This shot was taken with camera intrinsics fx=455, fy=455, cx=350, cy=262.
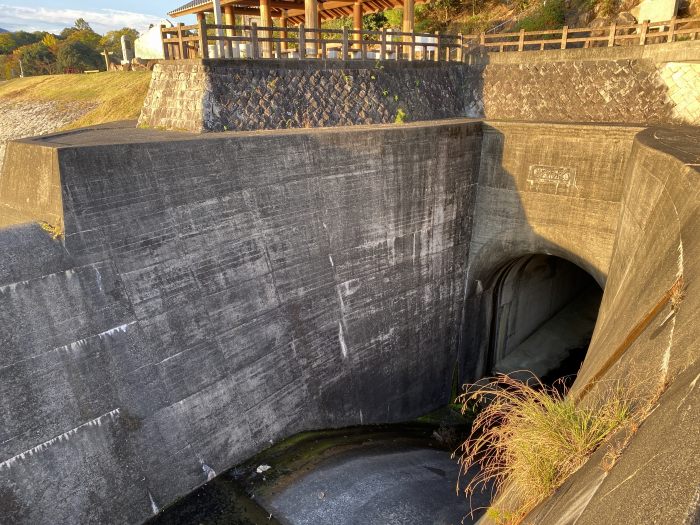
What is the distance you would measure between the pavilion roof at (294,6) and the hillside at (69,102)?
5977 millimetres

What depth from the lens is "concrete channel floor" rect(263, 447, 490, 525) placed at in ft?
24.5

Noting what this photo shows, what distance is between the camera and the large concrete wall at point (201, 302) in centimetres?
628

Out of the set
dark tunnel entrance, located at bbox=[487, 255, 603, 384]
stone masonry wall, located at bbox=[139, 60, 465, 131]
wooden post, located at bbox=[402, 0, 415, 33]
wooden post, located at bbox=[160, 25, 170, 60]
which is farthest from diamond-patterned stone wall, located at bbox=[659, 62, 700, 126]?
wooden post, located at bbox=[160, 25, 170, 60]

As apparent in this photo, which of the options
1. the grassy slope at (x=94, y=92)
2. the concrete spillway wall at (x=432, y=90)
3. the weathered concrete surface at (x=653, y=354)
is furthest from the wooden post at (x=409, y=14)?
the grassy slope at (x=94, y=92)

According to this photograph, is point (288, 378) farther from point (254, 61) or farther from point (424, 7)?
point (424, 7)

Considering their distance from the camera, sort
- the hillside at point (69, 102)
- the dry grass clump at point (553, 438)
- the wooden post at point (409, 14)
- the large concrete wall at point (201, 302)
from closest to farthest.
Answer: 1. the dry grass clump at point (553, 438)
2. the large concrete wall at point (201, 302)
3. the wooden post at point (409, 14)
4. the hillside at point (69, 102)

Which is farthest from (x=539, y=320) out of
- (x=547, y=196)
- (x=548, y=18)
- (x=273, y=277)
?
(x=548, y=18)

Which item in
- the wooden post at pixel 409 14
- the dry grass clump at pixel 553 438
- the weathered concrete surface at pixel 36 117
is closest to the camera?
the dry grass clump at pixel 553 438

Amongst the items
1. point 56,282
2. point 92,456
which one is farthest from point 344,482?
point 56,282

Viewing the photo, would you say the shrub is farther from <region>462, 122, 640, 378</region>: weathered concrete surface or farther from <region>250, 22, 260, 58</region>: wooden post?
<region>250, 22, 260, 58</region>: wooden post

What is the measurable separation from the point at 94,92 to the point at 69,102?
1.42 metres

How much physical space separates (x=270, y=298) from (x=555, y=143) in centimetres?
746

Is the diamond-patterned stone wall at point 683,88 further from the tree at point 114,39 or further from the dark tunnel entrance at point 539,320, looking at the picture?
the tree at point 114,39

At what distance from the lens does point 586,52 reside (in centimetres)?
1149
